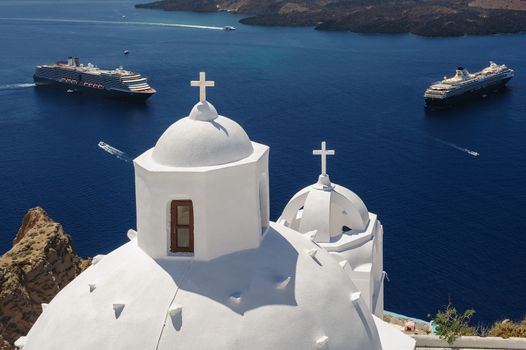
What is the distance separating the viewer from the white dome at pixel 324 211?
2758 centimetres

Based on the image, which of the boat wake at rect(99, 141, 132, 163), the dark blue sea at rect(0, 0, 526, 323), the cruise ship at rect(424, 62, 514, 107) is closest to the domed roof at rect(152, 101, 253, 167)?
the dark blue sea at rect(0, 0, 526, 323)

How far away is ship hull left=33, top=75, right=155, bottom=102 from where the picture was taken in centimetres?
9906

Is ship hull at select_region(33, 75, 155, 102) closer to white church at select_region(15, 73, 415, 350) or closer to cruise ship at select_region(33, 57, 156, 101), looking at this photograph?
cruise ship at select_region(33, 57, 156, 101)

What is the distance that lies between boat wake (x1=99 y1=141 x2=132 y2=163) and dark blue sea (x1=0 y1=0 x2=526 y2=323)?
2.45ft

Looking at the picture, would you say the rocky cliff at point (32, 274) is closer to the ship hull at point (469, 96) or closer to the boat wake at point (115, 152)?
the boat wake at point (115, 152)

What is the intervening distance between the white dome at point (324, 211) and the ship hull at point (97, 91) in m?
73.0

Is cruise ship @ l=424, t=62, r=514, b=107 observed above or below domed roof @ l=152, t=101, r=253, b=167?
below

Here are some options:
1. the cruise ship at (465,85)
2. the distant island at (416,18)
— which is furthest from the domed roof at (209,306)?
the distant island at (416,18)

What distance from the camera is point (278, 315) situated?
14016mm

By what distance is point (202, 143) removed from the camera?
14414mm

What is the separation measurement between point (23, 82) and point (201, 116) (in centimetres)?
10350

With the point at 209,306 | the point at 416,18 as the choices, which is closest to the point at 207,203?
the point at 209,306

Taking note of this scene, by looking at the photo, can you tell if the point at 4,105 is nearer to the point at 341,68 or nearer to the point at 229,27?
the point at 341,68

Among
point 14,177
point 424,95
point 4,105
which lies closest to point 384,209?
point 14,177
